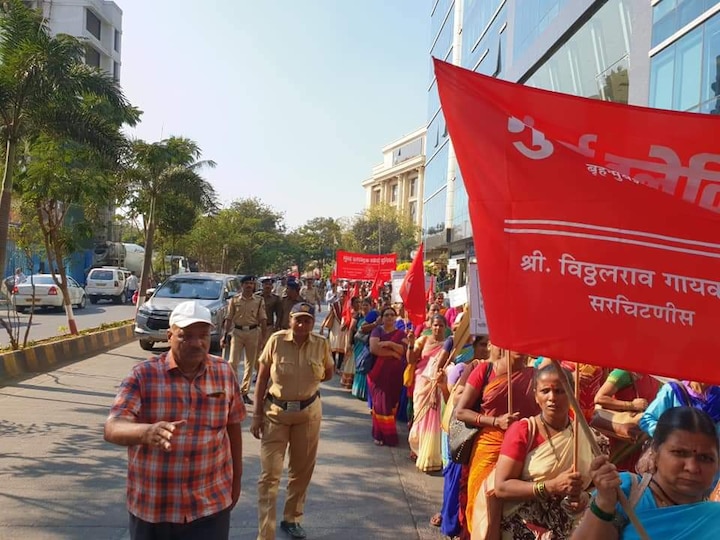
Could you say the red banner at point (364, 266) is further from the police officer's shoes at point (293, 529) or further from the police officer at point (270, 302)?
the police officer's shoes at point (293, 529)

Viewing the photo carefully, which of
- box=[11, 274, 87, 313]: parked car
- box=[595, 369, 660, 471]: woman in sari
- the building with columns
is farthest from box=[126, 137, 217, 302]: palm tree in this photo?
the building with columns

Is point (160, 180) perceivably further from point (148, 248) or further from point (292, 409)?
point (292, 409)

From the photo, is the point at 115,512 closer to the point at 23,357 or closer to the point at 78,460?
the point at 78,460

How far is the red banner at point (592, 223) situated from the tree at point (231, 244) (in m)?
35.4

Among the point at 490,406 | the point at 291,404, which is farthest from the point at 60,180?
the point at 490,406

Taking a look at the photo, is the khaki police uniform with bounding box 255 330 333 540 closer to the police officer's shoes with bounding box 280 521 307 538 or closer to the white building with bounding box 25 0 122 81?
the police officer's shoes with bounding box 280 521 307 538

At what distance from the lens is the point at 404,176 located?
290 ft

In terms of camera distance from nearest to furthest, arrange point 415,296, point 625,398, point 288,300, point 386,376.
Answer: point 625,398
point 386,376
point 415,296
point 288,300

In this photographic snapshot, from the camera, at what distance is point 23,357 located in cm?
1100

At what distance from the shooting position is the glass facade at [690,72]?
11672mm

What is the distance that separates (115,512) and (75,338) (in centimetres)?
949

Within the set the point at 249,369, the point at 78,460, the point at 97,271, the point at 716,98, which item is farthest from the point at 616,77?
the point at 97,271

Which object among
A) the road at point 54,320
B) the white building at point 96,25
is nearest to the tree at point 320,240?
the white building at point 96,25

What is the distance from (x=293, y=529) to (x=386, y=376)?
3237 mm
